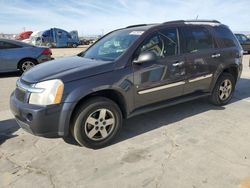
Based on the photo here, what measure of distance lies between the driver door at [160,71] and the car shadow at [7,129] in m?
2.13

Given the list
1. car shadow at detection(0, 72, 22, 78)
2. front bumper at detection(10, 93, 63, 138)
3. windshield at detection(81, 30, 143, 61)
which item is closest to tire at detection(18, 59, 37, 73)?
car shadow at detection(0, 72, 22, 78)

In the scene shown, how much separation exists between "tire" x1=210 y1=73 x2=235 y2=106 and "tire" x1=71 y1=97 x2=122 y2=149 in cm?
248

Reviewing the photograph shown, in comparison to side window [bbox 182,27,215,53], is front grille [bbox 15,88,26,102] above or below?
below

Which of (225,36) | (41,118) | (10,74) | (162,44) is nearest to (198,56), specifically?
(162,44)

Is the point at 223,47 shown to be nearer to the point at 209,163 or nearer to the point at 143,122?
the point at 143,122

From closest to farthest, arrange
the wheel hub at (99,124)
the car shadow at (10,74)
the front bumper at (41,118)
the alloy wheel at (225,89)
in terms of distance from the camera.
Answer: the front bumper at (41,118), the wheel hub at (99,124), the alloy wheel at (225,89), the car shadow at (10,74)

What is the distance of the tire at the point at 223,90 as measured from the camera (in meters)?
5.56

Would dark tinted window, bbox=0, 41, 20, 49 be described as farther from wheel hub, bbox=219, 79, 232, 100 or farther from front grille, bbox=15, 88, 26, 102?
wheel hub, bbox=219, 79, 232, 100

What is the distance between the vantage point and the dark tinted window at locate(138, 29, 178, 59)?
4.35m

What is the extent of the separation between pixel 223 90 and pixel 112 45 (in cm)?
260

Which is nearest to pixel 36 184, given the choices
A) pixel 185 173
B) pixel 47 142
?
pixel 47 142

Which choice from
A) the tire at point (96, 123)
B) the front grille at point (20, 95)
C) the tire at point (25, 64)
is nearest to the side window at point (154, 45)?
the tire at point (96, 123)

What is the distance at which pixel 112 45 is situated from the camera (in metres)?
4.71

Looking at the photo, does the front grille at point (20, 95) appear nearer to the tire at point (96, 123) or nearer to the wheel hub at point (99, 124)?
the tire at point (96, 123)
